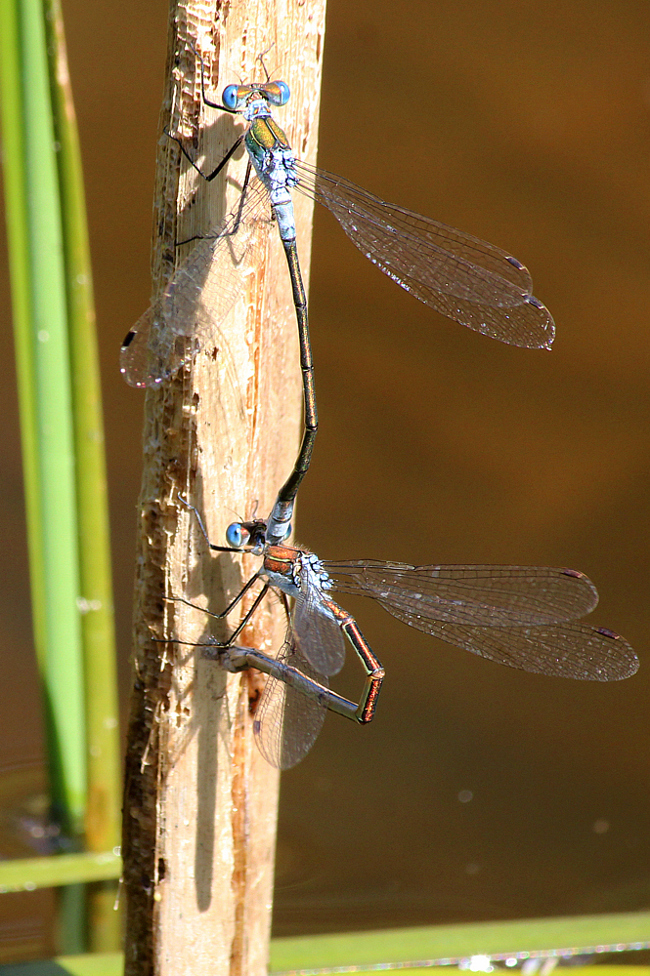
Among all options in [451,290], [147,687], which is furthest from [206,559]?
[451,290]

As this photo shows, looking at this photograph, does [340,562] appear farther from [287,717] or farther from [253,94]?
[253,94]

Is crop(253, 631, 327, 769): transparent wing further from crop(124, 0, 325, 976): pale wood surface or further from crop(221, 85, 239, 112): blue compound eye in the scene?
crop(221, 85, 239, 112): blue compound eye

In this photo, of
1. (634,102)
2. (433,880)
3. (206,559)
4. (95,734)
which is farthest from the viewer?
(634,102)

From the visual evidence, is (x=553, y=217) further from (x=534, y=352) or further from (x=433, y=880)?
(x=433, y=880)

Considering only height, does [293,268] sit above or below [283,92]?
below

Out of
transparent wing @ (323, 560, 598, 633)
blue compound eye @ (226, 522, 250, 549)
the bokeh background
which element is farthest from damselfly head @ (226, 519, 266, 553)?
the bokeh background

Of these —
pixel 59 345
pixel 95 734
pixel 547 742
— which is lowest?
pixel 547 742

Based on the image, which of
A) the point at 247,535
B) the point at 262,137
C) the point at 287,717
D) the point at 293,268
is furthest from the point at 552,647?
the point at 262,137

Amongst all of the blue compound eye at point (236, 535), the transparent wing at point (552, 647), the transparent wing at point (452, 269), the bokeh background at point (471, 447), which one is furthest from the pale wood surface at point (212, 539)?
the bokeh background at point (471, 447)

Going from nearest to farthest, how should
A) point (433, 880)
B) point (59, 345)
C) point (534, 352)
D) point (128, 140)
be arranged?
point (59, 345) → point (433, 880) → point (534, 352) → point (128, 140)
